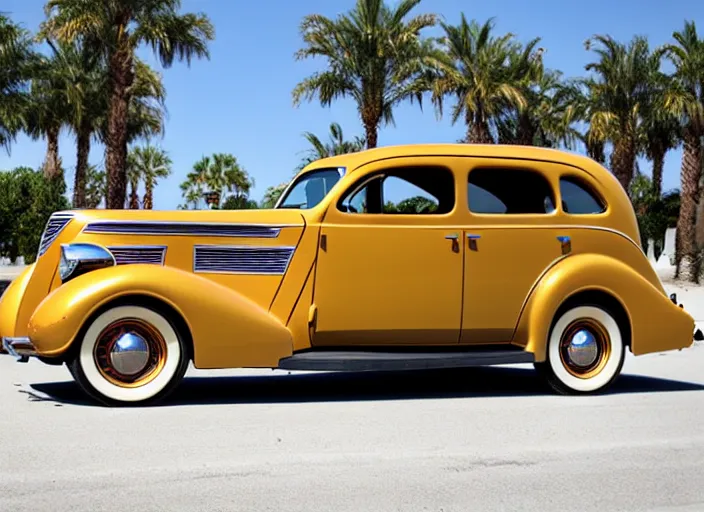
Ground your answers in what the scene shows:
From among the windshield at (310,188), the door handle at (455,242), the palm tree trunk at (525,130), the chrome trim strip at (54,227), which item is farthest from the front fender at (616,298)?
the palm tree trunk at (525,130)

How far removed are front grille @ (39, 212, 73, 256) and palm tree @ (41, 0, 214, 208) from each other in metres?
20.6

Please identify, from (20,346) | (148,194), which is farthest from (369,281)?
(148,194)

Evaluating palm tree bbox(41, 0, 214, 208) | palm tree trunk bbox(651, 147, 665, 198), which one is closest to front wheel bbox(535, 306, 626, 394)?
palm tree bbox(41, 0, 214, 208)

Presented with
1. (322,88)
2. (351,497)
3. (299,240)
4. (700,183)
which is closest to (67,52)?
(322,88)

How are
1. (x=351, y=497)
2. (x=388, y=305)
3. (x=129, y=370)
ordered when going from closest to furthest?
(x=351, y=497), (x=129, y=370), (x=388, y=305)

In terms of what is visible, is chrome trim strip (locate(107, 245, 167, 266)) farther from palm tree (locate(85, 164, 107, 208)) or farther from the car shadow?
palm tree (locate(85, 164, 107, 208))

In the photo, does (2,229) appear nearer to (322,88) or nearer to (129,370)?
(322,88)

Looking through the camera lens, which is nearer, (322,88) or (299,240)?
(299,240)

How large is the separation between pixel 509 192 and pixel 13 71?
24.8m

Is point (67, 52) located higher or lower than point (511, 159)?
higher

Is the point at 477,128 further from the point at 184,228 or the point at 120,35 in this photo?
the point at 184,228

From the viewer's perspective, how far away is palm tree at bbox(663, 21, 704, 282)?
32906 millimetres

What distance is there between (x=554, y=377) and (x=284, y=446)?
3.09 m

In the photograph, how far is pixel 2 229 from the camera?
40.4 metres
